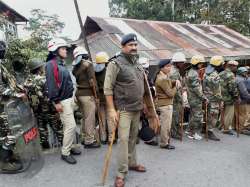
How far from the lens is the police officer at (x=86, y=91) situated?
205 inches

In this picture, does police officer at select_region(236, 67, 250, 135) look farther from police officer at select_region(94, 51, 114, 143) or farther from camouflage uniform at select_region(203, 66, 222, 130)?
police officer at select_region(94, 51, 114, 143)

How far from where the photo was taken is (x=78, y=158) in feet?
16.2

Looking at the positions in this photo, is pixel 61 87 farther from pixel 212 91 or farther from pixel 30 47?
pixel 30 47

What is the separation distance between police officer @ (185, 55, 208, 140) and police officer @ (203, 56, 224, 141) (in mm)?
216

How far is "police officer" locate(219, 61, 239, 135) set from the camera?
665 centimetres

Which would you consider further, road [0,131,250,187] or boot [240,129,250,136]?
boot [240,129,250,136]

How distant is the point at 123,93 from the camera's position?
387cm

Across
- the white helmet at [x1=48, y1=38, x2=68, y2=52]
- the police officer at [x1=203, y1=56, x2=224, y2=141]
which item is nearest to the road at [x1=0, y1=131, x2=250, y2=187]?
the police officer at [x1=203, y1=56, x2=224, y2=141]

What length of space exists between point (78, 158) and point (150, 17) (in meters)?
18.6

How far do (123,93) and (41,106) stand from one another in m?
1.75

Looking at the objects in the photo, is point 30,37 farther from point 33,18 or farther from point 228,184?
point 33,18

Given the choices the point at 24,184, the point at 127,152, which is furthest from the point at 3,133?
the point at 127,152

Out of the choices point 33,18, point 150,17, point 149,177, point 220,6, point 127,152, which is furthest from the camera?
point 33,18

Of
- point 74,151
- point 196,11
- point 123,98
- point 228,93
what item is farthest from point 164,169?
point 196,11
